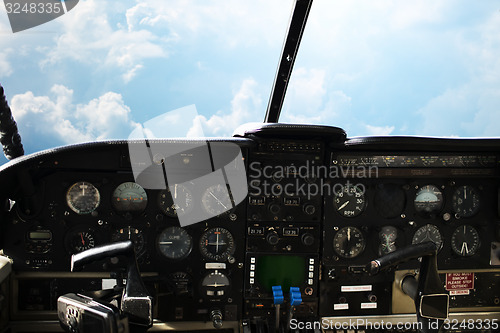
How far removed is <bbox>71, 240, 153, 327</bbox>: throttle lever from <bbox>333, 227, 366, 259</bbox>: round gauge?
4.43ft

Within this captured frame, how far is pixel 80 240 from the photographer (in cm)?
254

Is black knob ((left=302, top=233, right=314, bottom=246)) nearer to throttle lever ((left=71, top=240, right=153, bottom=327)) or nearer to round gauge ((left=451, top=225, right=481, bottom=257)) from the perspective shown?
round gauge ((left=451, top=225, right=481, bottom=257))

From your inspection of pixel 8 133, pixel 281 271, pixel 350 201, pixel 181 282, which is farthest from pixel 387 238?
pixel 8 133

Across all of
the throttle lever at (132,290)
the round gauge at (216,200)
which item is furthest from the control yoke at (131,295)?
the round gauge at (216,200)

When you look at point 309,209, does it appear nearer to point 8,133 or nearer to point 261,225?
point 261,225

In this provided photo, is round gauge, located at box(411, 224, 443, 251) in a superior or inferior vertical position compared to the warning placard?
superior

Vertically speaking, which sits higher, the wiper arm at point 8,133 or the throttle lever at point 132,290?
the wiper arm at point 8,133

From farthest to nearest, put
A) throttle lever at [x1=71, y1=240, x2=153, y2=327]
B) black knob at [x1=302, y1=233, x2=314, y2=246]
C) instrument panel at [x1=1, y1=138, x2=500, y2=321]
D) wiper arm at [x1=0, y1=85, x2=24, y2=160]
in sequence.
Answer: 1. black knob at [x1=302, y1=233, x2=314, y2=246]
2. instrument panel at [x1=1, y1=138, x2=500, y2=321]
3. wiper arm at [x1=0, y1=85, x2=24, y2=160]
4. throttle lever at [x1=71, y1=240, x2=153, y2=327]

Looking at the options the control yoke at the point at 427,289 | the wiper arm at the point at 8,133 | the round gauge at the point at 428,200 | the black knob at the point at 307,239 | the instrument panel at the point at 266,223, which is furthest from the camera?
the round gauge at the point at 428,200

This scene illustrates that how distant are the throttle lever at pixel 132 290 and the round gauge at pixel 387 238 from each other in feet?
5.38

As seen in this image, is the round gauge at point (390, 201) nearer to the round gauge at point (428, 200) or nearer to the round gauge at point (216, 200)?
the round gauge at point (428, 200)

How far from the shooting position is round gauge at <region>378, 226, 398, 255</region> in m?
2.74

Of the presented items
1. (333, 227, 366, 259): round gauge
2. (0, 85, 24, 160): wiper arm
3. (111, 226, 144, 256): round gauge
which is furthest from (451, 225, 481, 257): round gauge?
(0, 85, 24, 160): wiper arm

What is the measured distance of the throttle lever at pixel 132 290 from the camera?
1.75 metres
